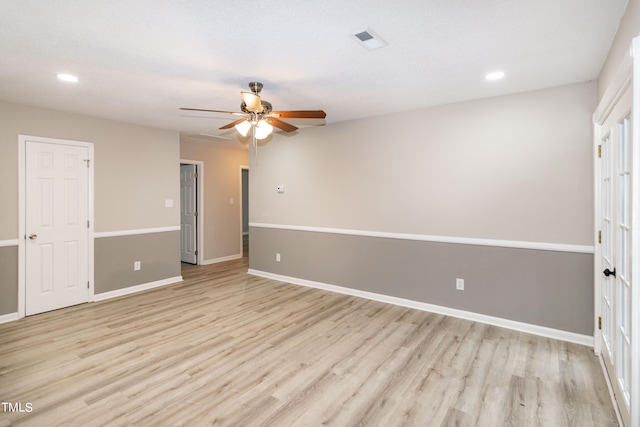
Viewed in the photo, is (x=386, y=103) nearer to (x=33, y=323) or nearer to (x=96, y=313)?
(x=96, y=313)

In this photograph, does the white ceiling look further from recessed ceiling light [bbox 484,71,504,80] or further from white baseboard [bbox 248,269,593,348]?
white baseboard [bbox 248,269,593,348]

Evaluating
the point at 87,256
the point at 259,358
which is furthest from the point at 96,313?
the point at 259,358

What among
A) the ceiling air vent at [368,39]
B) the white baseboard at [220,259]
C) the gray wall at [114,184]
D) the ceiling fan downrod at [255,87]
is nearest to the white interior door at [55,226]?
the gray wall at [114,184]

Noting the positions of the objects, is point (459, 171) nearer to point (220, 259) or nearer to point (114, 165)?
point (114, 165)

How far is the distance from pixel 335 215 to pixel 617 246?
3153 mm

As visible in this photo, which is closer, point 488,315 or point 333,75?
point 333,75

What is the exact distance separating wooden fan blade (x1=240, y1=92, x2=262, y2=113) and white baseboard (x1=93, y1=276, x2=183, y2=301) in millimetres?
3455

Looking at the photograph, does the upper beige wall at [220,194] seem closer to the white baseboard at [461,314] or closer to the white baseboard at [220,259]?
the white baseboard at [220,259]

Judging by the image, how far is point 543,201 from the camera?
3236 millimetres

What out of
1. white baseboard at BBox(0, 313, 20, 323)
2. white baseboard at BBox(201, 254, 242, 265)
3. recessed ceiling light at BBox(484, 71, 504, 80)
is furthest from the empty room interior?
white baseboard at BBox(201, 254, 242, 265)

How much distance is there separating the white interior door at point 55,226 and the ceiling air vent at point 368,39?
390 cm

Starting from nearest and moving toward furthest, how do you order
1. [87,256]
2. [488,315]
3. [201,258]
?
[488,315]
[87,256]
[201,258]

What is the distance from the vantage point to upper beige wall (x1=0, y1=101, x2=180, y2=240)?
366 centimetres

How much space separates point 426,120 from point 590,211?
1.88 metres
